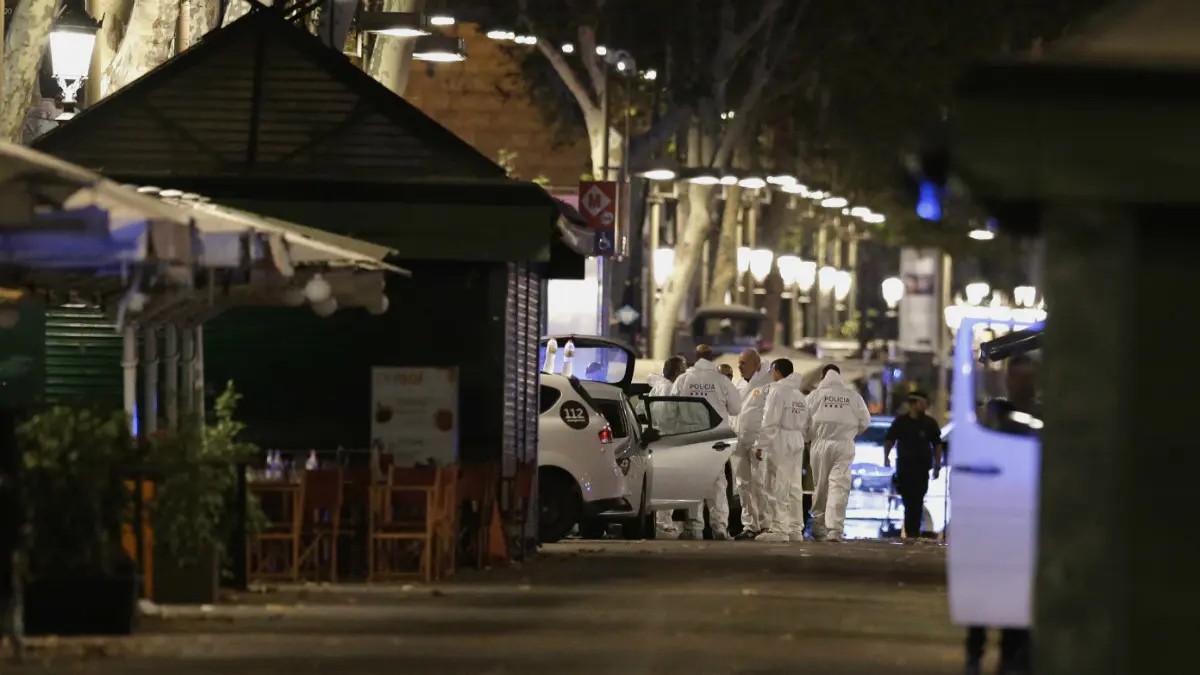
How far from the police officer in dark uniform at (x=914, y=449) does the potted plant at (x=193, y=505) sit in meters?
10.5

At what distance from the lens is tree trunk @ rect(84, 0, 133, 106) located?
80.3 feet

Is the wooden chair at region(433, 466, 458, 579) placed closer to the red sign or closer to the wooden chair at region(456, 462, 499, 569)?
the wooden chair at region(456, 462, 499, 569)

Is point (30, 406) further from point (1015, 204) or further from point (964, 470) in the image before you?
point (1015, 204)

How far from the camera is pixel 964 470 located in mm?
11758

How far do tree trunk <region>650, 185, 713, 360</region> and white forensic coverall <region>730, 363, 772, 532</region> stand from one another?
16.5 m

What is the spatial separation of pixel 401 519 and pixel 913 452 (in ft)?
27.8

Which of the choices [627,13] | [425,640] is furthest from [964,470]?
[627,13]

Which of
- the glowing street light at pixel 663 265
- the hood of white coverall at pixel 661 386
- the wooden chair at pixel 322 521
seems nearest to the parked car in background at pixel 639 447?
the hood of white coverall at pixel 661 386

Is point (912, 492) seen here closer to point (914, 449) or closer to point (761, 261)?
point (914, 449)

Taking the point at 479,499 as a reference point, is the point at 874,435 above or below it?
above

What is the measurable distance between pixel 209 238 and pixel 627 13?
26.3 m

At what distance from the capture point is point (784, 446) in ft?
85.9

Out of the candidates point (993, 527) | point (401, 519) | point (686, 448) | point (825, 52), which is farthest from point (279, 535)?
point (825, 52)

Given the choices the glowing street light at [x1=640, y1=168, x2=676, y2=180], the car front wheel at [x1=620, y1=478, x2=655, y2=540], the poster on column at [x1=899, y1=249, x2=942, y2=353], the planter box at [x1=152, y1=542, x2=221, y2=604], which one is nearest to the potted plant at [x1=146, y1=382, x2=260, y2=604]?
the planter box at [x1=152, y1=542, x2=221, y2=604]
